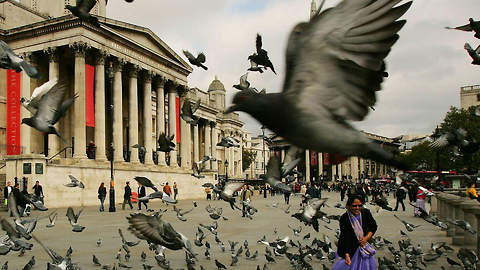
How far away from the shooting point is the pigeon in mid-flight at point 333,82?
3.14m

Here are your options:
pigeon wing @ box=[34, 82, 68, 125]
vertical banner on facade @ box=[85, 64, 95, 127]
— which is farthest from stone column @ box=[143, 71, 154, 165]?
pigeon wing @ box=[34, 82, 68, 125]

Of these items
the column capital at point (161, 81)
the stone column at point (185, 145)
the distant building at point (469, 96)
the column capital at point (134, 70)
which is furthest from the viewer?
the distant building at point (469, 96)

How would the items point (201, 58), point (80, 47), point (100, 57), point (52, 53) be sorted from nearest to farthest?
point (201, 58) → point (80, 47) → point (52, 53) → point (100, 57)

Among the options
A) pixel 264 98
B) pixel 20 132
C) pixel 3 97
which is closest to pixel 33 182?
pixel 20 132

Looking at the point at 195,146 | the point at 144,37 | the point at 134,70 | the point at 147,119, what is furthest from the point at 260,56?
the point at 195,146

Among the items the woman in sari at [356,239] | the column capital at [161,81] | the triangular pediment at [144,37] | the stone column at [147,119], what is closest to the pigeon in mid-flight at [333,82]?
the woman in sari at [356,239]

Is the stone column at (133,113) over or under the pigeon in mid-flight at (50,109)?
over

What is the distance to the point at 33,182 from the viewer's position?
24.8 m

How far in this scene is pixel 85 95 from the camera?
33.1 meters

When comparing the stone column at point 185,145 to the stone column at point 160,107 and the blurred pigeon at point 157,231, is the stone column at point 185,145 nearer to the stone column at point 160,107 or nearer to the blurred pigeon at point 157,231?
the stone column at point 160,107

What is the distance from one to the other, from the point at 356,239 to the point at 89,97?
100ft

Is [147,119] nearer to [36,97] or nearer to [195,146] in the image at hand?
[195,146]

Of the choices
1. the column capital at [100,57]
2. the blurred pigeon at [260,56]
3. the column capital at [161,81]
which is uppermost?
the column capital at [100,57]

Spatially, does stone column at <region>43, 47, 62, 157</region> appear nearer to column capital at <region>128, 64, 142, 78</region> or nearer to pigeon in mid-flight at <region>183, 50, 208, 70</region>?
column capital at <region>128, 64, 142, 78</region>
